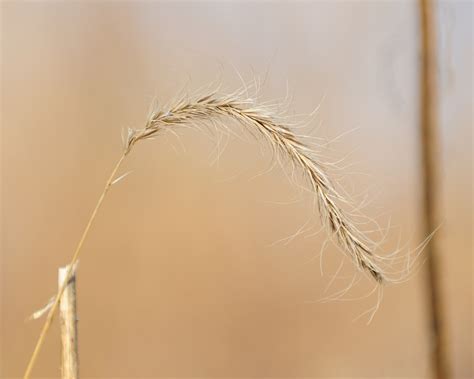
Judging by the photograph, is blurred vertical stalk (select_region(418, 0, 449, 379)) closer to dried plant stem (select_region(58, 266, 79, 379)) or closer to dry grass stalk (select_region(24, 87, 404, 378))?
dry grass stalk (select_region(24, 87, 404, 378))

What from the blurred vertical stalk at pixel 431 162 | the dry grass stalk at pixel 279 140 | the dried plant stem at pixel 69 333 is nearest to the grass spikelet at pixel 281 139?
the dry grass stalk at pixel 279 140

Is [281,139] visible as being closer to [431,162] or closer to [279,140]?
[279,140]

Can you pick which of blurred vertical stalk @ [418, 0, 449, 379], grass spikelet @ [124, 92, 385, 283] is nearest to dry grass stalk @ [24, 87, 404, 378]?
A: grass spikelet @ [124, 92, 385, 283]

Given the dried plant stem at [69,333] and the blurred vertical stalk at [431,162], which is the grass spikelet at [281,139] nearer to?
the dried plant stem at [69,333]

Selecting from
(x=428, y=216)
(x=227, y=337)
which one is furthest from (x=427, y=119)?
(x=227, y=337)

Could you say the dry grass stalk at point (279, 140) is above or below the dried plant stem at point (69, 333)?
above

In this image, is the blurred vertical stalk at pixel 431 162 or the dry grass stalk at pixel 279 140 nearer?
the dry grass stalk at pixel 279 140
